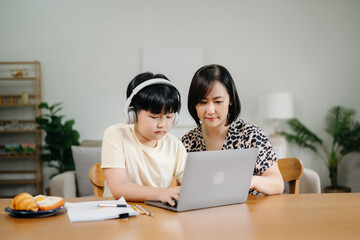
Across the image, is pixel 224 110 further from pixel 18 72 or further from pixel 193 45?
pixel 18 72

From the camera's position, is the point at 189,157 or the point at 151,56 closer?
the point at 189,157

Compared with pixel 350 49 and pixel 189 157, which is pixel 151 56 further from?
pixel 189 157

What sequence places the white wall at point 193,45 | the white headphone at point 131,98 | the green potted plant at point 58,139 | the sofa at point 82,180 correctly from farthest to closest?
the white wall at point 193,45 → the green potted plant at point 58,139 → the sofa at point 82,180 → the white headphone at point 131,98

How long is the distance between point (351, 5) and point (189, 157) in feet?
14.8

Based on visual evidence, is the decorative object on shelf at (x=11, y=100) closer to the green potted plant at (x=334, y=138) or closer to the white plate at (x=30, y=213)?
the green potted plant at (x=334, y=138)

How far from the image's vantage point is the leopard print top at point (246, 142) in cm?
163

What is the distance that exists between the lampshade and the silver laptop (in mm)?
3159

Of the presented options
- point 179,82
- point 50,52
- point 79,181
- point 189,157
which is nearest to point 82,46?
point 50,52

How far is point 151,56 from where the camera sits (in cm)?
467

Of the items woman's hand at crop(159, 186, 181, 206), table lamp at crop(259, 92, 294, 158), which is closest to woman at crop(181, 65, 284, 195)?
woman's hand at crop(159, 186, 181, 206)

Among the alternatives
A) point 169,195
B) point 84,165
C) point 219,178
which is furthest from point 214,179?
point 84,165

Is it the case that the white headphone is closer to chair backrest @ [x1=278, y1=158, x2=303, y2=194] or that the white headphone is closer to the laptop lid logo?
the laptop lid logo

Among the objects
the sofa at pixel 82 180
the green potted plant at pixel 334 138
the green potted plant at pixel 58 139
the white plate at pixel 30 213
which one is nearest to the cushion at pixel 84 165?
the sofa at pixel 82 180

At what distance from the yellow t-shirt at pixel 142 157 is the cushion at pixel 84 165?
186 centimetres
